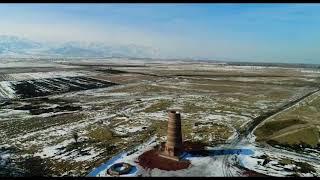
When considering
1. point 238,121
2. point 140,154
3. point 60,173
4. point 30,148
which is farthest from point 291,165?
point 30,148

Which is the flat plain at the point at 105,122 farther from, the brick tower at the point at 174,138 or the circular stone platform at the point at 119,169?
the brick tower at the point at 174,138

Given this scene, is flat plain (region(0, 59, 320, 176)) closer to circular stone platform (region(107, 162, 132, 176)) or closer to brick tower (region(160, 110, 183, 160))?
circular stone platform (region(107, 162, 132, 176))

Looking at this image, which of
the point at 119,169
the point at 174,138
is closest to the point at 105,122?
the point at 174,138

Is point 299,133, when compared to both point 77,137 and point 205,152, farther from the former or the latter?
point 77,137

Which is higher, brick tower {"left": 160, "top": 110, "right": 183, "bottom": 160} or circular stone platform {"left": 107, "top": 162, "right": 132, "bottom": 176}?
brick tower {"left": 160, "top": 110, "right": 183, "bottom": 160}

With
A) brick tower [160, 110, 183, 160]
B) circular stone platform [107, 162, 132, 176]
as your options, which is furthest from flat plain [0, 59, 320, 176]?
brick tower [160, 110, 183, 160]

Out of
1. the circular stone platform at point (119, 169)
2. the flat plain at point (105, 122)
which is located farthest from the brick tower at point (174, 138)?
the flat plain at point (105, 122)

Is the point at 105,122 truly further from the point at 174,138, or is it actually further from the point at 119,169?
the point at 119,169

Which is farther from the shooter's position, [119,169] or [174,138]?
[174,138]
